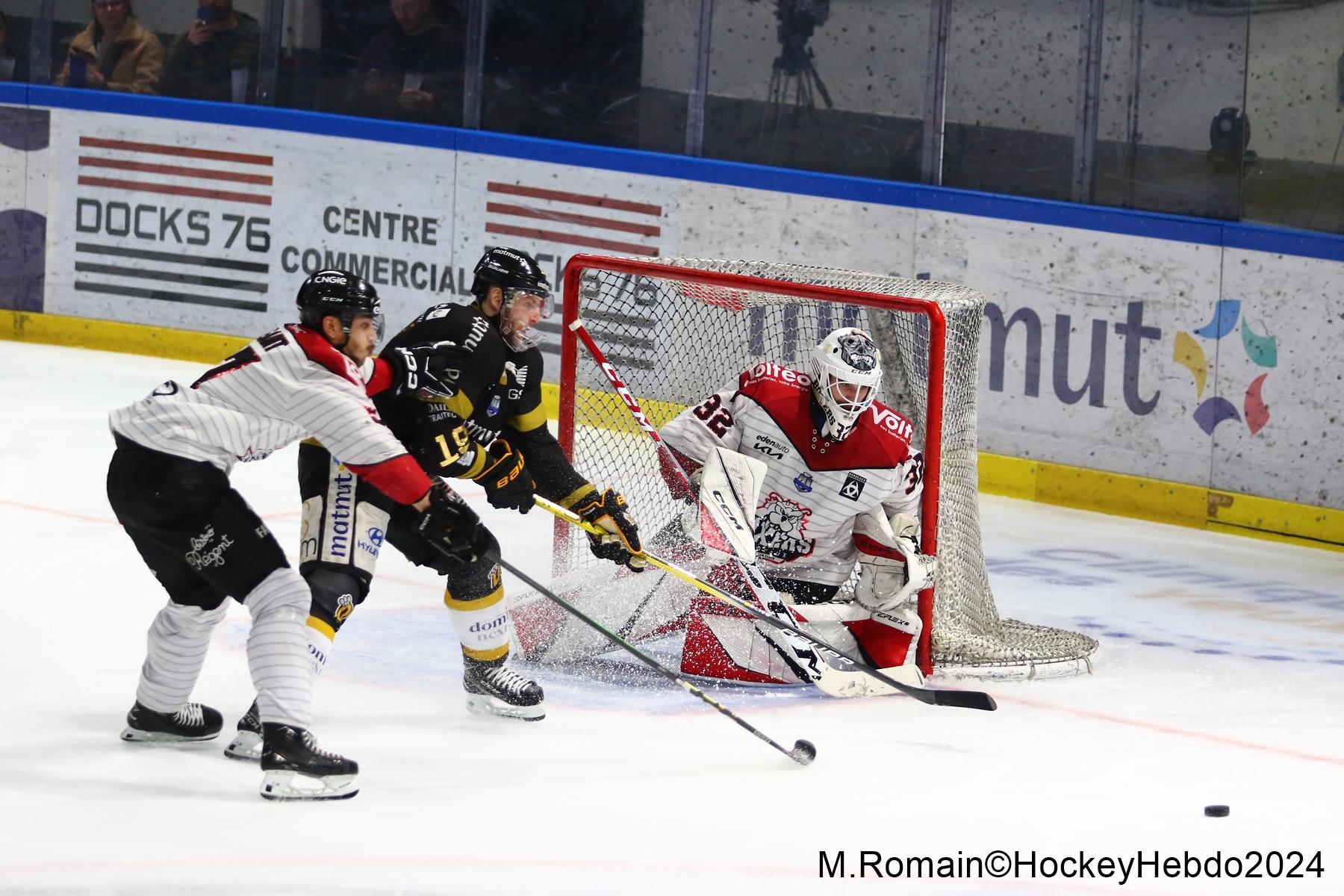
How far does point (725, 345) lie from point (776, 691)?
1.62 meters

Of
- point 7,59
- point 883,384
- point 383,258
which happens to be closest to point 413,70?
point 383,258

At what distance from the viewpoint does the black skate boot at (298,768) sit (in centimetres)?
392

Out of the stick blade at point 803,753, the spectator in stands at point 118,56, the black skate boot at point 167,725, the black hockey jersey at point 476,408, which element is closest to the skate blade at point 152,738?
the black skate boot at point 167,725

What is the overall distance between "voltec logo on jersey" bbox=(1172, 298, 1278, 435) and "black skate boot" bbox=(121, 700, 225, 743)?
4.13m

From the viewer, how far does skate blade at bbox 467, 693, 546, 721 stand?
15.3 feet

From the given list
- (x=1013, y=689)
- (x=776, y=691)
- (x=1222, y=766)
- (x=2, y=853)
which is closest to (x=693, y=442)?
(x=776, y=691)

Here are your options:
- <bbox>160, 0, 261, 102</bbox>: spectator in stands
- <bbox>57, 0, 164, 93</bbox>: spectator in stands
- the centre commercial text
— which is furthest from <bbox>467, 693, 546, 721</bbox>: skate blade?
<bbox>57, 0, 164, 93</bbox>: spectator in stands

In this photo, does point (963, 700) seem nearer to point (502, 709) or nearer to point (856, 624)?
point (856, 624)

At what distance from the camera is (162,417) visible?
3.92m

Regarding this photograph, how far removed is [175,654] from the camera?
4195 millimetres

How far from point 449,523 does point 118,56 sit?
20.1 feet

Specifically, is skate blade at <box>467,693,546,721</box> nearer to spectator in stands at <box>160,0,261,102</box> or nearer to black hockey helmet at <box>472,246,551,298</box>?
black hockey helmet at <box>472,246,551,298</box>

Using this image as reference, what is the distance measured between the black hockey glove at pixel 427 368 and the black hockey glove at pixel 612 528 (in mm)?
486

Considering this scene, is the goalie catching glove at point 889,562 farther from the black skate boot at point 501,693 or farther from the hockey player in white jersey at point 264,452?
the hockey player in white jersey at point 264,452
